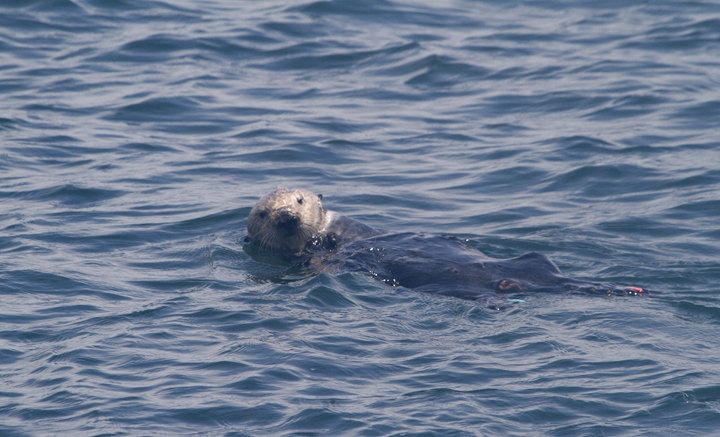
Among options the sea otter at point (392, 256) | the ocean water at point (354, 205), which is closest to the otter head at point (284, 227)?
the sea otter at point (392, 256)

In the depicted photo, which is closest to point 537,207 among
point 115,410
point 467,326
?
point 467,326

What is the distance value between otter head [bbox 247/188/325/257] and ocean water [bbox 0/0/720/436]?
1.08 feet

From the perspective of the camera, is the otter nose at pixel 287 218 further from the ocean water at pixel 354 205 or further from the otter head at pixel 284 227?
the ocean water at pixel 354 205

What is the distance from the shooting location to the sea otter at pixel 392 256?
682 cm

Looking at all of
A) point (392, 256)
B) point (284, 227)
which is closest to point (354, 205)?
point (284, 227)

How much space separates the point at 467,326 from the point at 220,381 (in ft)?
6.12

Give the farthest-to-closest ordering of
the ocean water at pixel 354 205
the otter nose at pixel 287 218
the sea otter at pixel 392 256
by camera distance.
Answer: the otter nose at pixel 287 218 → the sea otter at pixel 392 256 → the ocean water at pixel 354 205

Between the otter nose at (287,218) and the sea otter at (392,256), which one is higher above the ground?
the otter nose at (287,218)

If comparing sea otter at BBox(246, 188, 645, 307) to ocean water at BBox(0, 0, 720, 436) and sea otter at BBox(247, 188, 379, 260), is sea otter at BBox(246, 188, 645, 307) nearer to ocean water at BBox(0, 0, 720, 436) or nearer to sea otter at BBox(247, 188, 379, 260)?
sea otter at BBox(247, 188, 379, 260)

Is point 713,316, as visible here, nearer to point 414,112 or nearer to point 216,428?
point 216,428

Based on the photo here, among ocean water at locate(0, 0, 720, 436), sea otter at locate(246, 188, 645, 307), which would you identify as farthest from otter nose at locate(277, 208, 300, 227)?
ocean water at locate(0, 0, 720, 436)

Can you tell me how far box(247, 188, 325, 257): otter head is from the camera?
26.2 feet

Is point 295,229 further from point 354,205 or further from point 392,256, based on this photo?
point 354,205

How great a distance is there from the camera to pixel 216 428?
4848 millimetres
